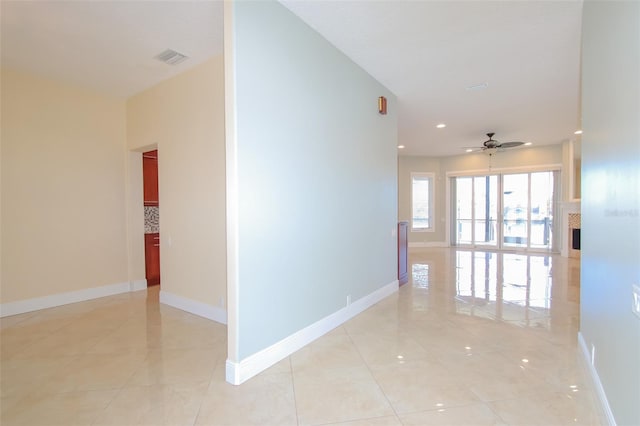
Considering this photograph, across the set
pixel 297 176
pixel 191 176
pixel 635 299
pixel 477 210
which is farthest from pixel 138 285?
pixel 477 210

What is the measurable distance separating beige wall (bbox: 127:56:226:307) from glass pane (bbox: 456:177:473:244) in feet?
27.8

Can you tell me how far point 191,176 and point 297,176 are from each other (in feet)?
5.43

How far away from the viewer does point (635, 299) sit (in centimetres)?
132

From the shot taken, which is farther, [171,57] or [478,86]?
[478,86]

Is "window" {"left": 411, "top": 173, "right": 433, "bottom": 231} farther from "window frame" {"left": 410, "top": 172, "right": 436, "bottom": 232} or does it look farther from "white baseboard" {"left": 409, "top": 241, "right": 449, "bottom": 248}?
"white baseboard" {"left": 409, "top": 241, "right": 449, "bottom": 248}

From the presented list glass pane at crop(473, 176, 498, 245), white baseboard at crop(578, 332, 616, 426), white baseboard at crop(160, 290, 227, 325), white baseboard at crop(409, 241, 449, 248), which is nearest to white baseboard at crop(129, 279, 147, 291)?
white baseboard at crop(160, 290, 227, 325)

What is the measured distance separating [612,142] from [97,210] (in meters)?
5.58

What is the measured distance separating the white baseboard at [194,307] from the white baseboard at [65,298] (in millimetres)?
1015

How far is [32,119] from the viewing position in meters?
3.91

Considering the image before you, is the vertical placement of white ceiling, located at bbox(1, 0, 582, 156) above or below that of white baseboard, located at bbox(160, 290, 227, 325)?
above

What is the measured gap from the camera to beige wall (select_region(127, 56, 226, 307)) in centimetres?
344

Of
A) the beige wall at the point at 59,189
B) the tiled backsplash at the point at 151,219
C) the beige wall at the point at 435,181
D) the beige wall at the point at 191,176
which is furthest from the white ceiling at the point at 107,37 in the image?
the beige wall at the point at 435,181

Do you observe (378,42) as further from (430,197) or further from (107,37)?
(430,197)

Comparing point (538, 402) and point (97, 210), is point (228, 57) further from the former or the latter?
point (97, 210)
